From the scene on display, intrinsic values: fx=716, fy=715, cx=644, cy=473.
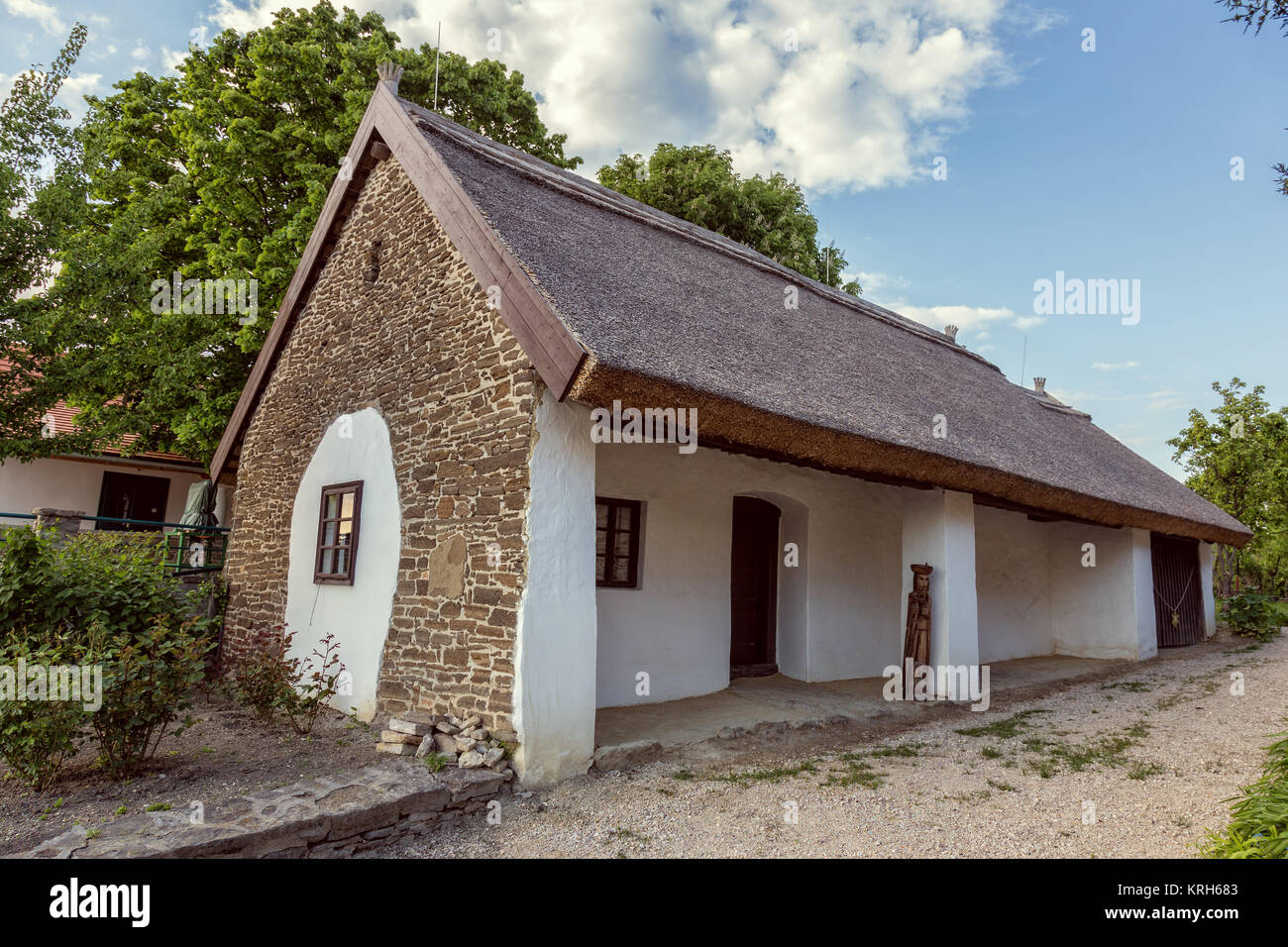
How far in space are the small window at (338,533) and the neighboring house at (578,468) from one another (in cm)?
4

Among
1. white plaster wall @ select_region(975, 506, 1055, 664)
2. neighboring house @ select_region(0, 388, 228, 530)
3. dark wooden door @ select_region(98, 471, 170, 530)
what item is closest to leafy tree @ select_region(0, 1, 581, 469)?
neighboring house @ select_region(0, 388, 228, 530)

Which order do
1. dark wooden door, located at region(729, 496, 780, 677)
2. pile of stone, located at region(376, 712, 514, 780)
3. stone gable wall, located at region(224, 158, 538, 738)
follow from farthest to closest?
dark wooden door, located at region(729, 496, 780, 677) < stone gable wall, located at region(224, 158, 538, 738) < pile of stone, located at region(376, 712, 514, 780)

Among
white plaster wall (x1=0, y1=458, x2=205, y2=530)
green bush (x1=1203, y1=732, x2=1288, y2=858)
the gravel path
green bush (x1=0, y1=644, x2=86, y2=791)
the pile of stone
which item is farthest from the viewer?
white plaster wall (x1=0, y1=458, x2=205, y2=530)

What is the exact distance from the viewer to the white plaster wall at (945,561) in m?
7.04

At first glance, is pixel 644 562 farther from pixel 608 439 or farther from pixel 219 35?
pixel 219 35

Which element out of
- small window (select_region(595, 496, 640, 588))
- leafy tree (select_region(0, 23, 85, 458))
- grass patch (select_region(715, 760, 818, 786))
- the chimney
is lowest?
grass patch (select_region(715, 760, 818, 786))

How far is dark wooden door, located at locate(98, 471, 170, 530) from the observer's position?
13742 millimetres

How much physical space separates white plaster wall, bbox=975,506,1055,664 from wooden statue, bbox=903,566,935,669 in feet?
10.7

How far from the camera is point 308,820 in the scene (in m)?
3.43

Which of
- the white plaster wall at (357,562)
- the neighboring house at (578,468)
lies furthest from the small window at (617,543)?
the white plaster wall at (357,562)

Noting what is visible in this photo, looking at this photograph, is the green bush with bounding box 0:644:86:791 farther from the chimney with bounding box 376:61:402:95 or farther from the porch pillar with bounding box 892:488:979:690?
the porch pillar with bounding box 892:488:979:690

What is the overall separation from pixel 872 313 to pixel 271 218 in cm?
1001

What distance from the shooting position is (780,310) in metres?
7.83
